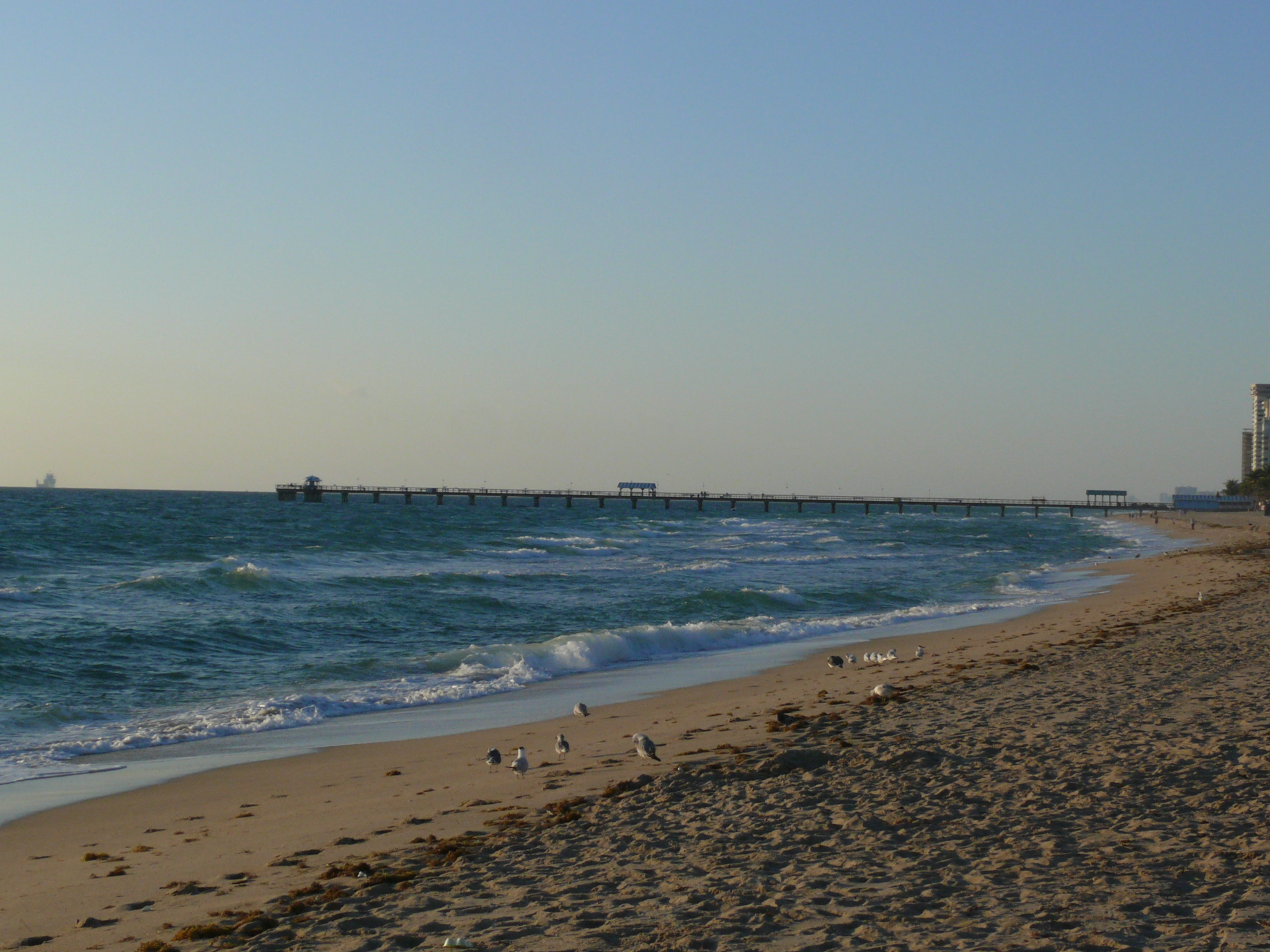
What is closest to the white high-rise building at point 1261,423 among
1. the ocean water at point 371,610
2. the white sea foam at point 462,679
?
the ocean water at point 371,610

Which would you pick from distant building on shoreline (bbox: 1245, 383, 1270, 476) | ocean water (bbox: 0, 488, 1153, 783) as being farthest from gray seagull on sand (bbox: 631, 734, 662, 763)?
distant building on shoreline (bbox: 1245, 383, 1270, 476)

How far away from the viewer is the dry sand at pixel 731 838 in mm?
5027

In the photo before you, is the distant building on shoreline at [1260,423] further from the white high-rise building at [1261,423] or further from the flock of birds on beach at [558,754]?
the flock of birds on beach at [558,754]

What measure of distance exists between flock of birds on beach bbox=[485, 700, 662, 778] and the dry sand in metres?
0.12

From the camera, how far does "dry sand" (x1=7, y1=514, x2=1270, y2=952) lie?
5027 millimetres

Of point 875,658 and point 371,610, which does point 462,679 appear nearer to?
point 875,658

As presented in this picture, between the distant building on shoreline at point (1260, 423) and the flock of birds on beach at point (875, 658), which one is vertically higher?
the distant building on shoreline at point (1260, 423)

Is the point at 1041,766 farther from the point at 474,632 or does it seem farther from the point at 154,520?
the point at 154,520

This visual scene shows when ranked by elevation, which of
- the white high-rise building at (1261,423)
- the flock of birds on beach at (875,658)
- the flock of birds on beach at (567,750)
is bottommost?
the flock of birds on beach at (875,658)

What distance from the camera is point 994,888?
5.36 metres

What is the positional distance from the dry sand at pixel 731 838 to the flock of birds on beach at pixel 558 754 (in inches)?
4.8

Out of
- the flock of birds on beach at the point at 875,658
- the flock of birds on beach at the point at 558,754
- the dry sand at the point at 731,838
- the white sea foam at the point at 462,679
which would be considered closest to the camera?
the dry sand at the point at 731,838

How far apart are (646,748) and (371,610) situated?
15.6 meters

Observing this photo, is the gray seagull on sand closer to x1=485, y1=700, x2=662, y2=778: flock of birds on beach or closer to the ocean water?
x1=485, y1=700, x2=662, y2=778: flock of birds on beach
